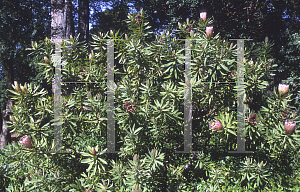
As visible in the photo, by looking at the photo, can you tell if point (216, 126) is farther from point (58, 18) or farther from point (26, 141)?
point (58, 18)

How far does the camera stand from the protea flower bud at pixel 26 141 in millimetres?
1934

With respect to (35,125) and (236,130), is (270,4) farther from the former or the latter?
(35,125)

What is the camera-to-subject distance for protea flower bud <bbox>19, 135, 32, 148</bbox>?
6.35 feet

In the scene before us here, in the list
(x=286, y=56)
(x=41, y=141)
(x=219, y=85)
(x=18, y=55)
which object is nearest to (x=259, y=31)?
(x=286, y=56)

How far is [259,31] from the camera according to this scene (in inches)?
220

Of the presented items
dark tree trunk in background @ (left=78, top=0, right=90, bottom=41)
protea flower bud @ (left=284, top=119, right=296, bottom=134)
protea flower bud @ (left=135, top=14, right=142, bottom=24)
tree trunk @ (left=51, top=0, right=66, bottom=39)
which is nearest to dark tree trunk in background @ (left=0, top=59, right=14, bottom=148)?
tree trunk @ (left=51, top=0, right=66, bottom=39)

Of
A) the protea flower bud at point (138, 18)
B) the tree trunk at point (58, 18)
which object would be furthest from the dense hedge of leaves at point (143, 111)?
the tree trunk at point (58, 18)

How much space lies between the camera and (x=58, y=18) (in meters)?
4.60

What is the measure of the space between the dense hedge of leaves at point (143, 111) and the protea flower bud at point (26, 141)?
0.09 meters

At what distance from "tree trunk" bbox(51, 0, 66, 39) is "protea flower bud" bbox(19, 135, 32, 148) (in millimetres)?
3172

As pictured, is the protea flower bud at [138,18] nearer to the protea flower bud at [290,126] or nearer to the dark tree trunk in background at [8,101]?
the protea flower bud at [290,126]

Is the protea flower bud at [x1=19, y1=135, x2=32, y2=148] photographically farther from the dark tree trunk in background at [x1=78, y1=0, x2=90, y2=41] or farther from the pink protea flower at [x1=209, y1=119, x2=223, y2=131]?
the dark tree trunk in background at [x1=78, y1=0, x2=90, y2=41]

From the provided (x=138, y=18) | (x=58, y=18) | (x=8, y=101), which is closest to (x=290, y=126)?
(x=138, y=18)

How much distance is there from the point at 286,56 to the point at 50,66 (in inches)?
226
